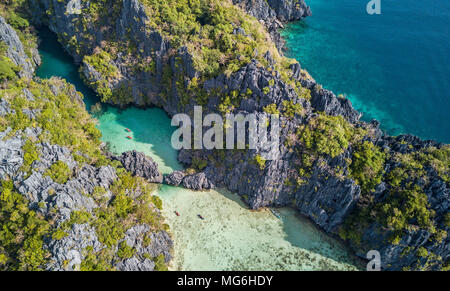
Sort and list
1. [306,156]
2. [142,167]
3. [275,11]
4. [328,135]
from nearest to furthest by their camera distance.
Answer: [328,135], [306,156], [142,167], [275,11]

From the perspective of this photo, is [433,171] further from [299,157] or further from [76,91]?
[76,91]

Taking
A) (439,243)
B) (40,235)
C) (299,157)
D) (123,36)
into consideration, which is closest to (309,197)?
(299,157)

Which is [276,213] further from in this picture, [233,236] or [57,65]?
[57,65]

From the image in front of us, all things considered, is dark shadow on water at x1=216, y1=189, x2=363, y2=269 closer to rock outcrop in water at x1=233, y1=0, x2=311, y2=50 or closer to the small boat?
the small boat

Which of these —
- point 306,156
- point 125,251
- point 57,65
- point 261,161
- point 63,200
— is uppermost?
point 57,65

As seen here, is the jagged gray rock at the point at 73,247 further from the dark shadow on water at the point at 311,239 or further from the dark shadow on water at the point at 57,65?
the dark shadow on water at the point at 57,65

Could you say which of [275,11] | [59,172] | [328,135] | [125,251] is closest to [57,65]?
[59,172]
